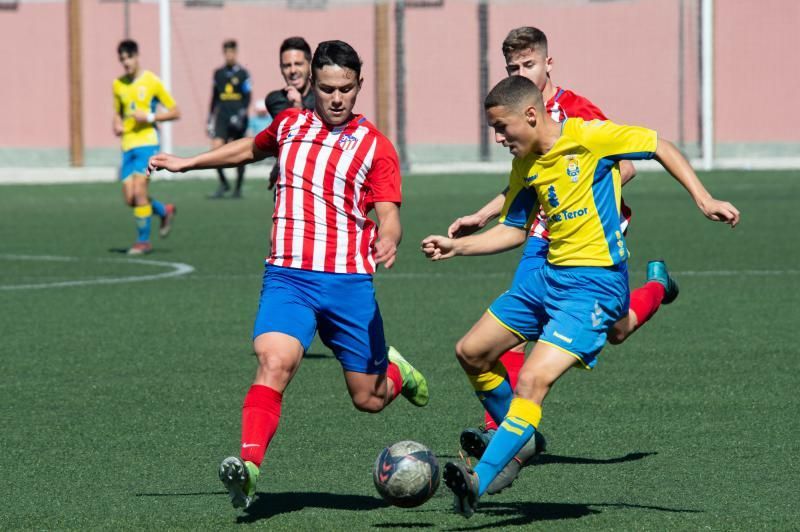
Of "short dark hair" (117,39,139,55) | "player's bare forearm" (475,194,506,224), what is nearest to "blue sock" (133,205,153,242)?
"short dark hair" (117,39,139,55)

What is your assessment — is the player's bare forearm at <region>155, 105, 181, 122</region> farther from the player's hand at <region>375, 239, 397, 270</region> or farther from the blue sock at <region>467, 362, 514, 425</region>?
the player's hand at <region>375, 239, 397, 270</region>

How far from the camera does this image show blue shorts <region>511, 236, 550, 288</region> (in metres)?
7.05

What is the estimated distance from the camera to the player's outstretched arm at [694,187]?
6184mm

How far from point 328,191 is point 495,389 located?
48.0 inches

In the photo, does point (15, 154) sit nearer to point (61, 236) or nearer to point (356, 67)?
point (61, 236)

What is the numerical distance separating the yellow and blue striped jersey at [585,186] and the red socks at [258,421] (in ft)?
4.26

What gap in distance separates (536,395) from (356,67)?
5.23 feet

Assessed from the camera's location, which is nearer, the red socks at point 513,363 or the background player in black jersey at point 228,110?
the red socks at point 513,363

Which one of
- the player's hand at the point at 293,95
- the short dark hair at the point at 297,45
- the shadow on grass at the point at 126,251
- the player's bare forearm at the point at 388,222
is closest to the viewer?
the player's bare forearm at the point at 388,222

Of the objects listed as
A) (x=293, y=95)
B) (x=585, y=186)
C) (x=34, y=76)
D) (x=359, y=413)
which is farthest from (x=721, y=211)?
(x=34, y=76)

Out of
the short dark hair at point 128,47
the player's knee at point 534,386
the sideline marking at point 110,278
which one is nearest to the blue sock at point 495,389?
the player's knee at point 534,386

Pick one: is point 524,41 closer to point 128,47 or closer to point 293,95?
point 293,95

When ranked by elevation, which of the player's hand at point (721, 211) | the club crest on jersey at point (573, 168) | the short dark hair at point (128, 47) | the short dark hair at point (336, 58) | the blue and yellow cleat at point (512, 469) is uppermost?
the short dark hair at point (128, 47)

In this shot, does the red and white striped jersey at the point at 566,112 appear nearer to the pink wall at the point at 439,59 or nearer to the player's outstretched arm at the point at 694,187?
the player's outstretched arm at the point at 694,187
